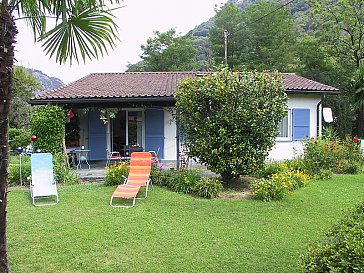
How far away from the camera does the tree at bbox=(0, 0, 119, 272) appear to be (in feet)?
9.46

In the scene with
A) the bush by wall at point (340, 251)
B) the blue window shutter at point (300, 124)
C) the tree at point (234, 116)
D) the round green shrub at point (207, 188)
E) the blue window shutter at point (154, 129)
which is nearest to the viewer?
the bush by wall at point (340, 251)

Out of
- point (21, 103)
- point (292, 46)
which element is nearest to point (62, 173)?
point (21, 103)

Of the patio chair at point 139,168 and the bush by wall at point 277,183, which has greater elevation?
the patio chair at point 139,168

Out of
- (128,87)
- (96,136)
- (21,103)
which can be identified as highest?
(128,87)

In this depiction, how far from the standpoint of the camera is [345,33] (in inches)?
798

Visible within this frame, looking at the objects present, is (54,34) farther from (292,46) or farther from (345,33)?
(292,46)

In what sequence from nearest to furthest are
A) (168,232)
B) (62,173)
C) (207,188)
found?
(168,232)
(207,188)
(62,173)

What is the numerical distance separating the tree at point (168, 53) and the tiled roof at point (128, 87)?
623 inches

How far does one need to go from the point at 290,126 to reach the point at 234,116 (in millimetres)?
6845

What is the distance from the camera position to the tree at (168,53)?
33.6 m

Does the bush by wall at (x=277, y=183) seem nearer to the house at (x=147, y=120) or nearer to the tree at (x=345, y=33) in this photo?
the house at (x=147, y=120)

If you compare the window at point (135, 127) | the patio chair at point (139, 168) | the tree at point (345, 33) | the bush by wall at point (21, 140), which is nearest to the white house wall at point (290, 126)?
the tree at point (345, 33)

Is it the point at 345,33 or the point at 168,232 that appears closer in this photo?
the point at 168,232

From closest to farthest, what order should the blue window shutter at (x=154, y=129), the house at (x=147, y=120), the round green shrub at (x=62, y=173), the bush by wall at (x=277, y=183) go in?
the bush by wall at (x=277, y=183), the round green shrub at (x=62, y=173), the house at (x=147, y=120), the blue window shutter at (x=154, y=129)
